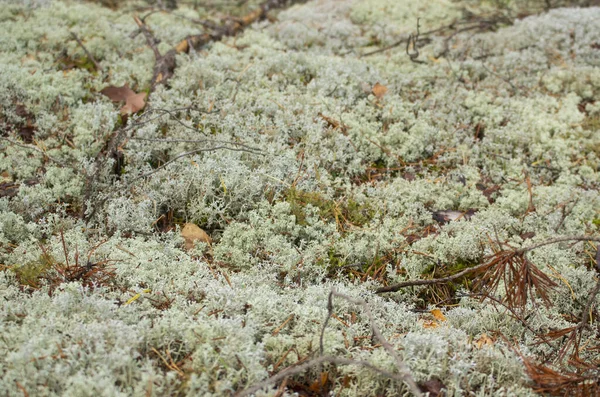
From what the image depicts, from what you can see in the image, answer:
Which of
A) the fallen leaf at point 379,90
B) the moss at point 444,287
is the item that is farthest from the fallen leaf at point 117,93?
the moss at point 444,287

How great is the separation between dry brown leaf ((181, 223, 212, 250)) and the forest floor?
0.06ft

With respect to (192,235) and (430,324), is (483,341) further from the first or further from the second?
(192,235)

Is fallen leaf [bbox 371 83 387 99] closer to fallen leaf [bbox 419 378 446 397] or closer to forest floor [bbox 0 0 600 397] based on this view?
forest floor [bbox 0 0 600 397]

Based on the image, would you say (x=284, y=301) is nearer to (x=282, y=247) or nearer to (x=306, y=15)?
(x=282, y=247)

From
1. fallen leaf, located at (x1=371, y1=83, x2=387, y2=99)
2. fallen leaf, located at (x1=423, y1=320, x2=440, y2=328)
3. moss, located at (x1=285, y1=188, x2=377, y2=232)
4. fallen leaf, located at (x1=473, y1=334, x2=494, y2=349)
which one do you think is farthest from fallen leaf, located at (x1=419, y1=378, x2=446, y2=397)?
fallen leaf, located at (x1=371, y1=83, x2=387, y2=99)

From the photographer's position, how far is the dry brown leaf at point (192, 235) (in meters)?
3.76

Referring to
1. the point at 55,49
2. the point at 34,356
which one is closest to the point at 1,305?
the point at 34,356

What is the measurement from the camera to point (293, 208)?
4.04 m

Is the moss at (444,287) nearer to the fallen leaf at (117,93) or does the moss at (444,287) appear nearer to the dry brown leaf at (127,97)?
the dry brown leaf at (127,97)

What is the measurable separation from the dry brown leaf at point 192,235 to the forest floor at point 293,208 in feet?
0.06

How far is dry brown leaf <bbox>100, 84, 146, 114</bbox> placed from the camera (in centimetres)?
509

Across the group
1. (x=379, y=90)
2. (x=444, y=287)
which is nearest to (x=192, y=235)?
(x=444, y=287)

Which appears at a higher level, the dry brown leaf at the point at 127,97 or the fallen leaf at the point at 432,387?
the dry brown leaf at the point at 127,97

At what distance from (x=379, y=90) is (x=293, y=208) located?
2430 millimetres
